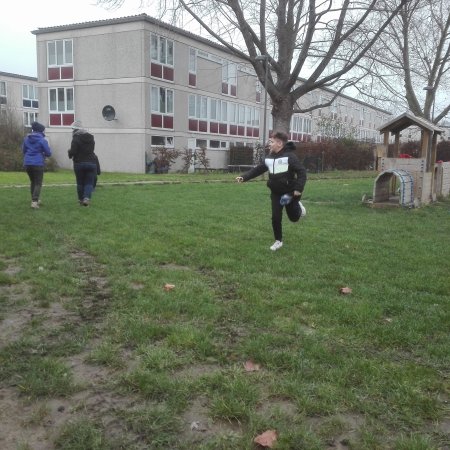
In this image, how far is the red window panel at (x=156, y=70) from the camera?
29938 millimetres

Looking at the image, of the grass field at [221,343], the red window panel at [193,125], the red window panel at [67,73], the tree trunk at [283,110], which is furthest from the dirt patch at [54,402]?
the red window panel at [193,125]

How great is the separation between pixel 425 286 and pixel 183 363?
308 cm

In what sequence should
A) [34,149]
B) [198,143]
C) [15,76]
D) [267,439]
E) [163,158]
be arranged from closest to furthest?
[267,439] → [34,149] → [163,158] → [198,143] → [15,76]

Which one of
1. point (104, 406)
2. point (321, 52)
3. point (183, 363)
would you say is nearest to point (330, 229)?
point (183, 363)

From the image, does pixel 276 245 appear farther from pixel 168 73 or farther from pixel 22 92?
pixel 22 92

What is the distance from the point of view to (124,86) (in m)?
29.7

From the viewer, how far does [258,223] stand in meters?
9.13

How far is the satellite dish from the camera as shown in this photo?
30203mm

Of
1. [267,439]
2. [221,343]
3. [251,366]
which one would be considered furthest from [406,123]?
[267,439]

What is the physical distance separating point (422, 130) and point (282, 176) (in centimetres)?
813

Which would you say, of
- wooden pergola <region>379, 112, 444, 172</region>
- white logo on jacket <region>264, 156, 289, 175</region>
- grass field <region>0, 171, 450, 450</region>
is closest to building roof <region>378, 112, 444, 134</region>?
wooden pergola <region>379, 112, 444, 172</region>

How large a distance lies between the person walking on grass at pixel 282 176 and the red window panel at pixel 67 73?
2755cm

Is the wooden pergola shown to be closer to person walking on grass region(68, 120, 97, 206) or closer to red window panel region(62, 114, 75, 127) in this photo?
person walking on grass region(68, 120, 97, 206)

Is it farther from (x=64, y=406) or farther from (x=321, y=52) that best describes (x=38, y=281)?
(x=321, y=52)
